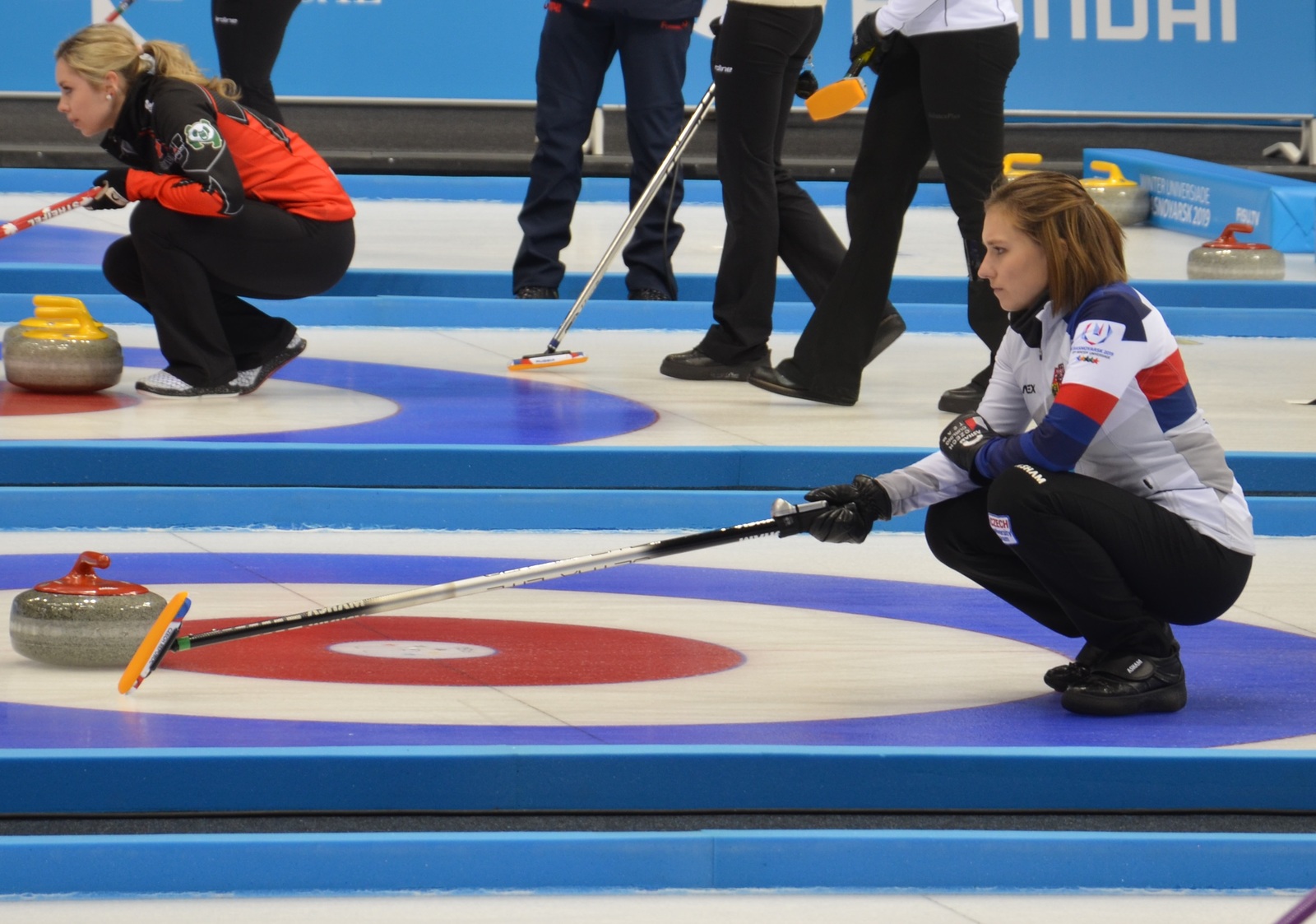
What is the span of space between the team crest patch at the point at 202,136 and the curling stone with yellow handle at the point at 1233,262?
357 cm

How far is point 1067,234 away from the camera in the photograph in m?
2.66

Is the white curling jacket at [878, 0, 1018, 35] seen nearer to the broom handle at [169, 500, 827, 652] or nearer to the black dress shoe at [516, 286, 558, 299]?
the broom handle at [169, 500, 827, 652]

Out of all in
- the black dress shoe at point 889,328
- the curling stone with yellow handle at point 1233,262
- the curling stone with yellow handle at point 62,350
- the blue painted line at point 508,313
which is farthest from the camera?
the curling stone with yellow handle at point 1233,262

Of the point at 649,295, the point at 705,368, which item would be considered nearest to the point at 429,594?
the point at 705,368

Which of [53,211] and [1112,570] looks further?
[53,211]

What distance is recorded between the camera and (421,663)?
289 cm

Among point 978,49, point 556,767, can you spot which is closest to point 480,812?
point 556,767

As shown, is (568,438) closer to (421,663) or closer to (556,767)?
(421,663)

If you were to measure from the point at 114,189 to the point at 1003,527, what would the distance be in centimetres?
253

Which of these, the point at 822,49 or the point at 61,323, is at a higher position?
the point at 822,49

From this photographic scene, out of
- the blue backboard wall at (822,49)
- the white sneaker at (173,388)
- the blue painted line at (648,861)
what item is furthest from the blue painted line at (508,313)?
the blue painted line at (648,861)

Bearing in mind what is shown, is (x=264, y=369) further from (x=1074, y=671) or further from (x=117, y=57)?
(x=1074, y=671)

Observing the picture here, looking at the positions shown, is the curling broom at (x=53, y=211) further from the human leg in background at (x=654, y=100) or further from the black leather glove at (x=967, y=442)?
the black leather glove at (x=967, y=442)

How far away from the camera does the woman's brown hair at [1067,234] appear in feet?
8.71
